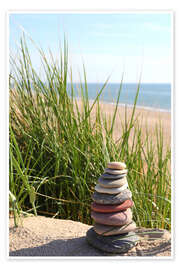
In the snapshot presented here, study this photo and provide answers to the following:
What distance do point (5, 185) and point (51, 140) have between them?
2.02 feet

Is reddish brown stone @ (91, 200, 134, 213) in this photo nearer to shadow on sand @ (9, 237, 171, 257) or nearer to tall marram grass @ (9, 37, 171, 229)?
shadow on sand @ (9, 237, 171, 257)

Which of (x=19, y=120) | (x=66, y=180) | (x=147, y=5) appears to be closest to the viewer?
(x=147, y=5)

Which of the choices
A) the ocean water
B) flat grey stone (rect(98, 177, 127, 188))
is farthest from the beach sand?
flat grey stone (rect(98, 177, 127, 188))

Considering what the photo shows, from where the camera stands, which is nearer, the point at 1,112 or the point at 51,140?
the point at 1,112

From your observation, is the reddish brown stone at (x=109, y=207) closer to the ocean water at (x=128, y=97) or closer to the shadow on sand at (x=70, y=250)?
the shadow on sand at (x=70, y=250)

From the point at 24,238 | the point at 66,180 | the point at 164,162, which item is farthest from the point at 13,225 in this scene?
the point at 164,162

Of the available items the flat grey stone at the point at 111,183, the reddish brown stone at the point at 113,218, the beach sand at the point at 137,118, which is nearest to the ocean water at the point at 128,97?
the beach sand at the point at 137,118

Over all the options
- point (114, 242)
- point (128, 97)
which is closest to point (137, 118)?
point (114, 242)

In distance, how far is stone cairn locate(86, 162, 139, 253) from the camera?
1520mm

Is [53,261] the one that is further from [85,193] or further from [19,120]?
[19,120]

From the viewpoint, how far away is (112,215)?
5.02 feet

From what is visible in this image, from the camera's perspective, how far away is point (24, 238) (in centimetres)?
167

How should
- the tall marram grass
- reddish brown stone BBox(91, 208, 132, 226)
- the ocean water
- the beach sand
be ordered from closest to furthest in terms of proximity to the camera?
reddish brown stone BBox(91, 208, 132, 226), the tall marram grass, the ocean water, the beach sand

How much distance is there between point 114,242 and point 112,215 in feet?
0.42
